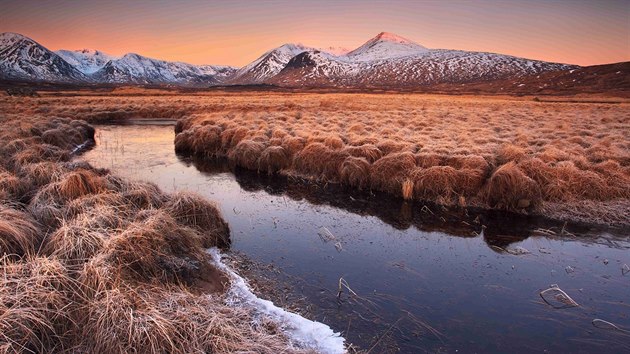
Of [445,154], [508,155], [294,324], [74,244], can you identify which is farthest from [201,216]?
[508,155]

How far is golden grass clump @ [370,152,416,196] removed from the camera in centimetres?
1444

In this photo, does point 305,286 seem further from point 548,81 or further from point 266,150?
point 548,81

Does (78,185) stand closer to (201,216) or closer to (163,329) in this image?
(201,216)

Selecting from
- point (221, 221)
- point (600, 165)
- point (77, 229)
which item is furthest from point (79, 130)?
point (600, 165)

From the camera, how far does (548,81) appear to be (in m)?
134

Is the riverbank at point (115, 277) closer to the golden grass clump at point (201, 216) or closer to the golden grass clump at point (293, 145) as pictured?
the golden grass clump at point (201, 216)

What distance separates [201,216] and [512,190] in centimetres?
997

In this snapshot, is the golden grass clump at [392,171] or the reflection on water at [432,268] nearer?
the reflection on water at [432,268]

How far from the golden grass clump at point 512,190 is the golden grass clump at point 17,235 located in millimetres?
12506

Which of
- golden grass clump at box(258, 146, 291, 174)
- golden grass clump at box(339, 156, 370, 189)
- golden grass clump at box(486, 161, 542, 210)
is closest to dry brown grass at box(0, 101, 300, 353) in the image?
golden grass clump at box(339, 156, 370, 189)

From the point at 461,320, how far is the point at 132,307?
17.7ft

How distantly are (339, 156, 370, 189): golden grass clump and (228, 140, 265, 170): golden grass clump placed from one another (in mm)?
4945

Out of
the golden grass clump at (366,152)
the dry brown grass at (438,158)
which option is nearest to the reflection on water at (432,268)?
the dry brown grass at (438,158)

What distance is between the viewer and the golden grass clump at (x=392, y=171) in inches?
568
